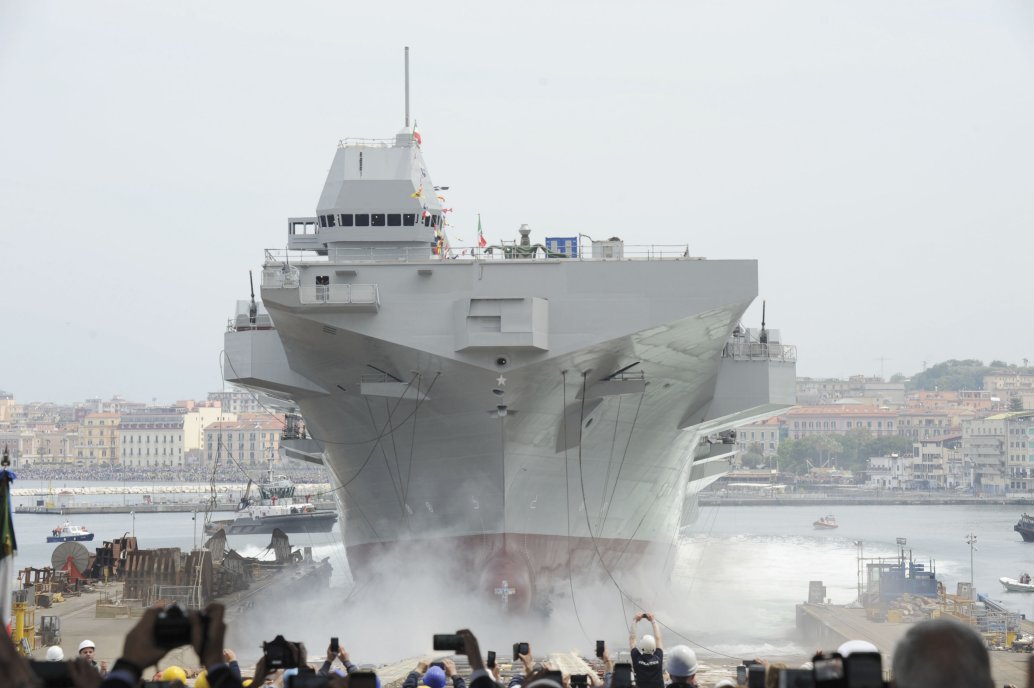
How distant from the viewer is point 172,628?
11.3 ft

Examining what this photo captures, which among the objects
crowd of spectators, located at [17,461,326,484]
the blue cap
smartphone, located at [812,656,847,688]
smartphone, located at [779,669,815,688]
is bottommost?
crowd of spectators, located at [17,461,326,484]

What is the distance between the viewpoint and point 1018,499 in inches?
4739

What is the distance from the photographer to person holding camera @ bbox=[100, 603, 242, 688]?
135 inches

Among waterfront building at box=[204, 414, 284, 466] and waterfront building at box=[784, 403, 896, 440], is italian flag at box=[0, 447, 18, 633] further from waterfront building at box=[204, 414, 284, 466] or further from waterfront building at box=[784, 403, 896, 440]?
waterfront building at box=[204, 414, 284, 466]

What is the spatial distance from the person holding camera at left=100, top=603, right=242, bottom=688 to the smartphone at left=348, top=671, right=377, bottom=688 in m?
0.99

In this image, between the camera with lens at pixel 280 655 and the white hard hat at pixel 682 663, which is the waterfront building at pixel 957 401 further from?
the camera with lens at pixel 280 655

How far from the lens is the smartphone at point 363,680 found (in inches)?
175

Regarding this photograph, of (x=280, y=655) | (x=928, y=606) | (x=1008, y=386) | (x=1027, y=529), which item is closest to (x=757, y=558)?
(x=928, y=606)

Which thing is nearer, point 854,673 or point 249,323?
point 854,673

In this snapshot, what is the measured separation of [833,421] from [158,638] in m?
157

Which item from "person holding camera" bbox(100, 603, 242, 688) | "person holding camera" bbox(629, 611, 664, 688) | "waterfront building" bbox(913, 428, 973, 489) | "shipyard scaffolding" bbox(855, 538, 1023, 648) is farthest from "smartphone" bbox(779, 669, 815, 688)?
"waterfront building" bbox(913, 428, 973, 489)

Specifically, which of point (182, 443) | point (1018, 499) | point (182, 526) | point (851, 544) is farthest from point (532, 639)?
point (182, 443)

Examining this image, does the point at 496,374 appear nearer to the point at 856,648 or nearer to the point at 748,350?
the point at 748,350

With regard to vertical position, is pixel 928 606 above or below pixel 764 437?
below
